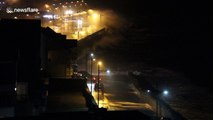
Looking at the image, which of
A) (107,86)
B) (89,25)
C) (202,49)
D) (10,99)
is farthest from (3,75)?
(202,49)

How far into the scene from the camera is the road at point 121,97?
4306 centimetres

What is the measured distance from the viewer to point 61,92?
3903 cm

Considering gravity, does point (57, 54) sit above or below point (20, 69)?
above

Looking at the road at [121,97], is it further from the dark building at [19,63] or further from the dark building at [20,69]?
the dark building at [19,63]

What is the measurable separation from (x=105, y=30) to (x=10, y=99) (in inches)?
2742

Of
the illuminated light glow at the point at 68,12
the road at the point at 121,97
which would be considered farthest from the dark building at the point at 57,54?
the illuminated light glow at the point at 68,12

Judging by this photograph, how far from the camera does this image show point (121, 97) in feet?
163

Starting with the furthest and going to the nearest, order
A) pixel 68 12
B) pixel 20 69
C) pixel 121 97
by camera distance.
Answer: pixel 68 12 < pixel 121 97 < pixel 20 69

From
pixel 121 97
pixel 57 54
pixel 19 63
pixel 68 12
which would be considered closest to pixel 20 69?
pixel 19 63

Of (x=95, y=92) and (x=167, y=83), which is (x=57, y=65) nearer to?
(x=95, y=92)

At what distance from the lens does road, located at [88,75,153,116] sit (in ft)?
141

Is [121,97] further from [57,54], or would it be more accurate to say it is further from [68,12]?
[68,12]

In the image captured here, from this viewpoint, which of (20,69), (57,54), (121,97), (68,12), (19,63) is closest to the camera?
(20,69)

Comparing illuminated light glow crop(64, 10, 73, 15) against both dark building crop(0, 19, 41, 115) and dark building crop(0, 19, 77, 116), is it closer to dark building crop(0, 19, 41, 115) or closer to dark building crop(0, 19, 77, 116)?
dark building crop(0, 19, 77, 116)
